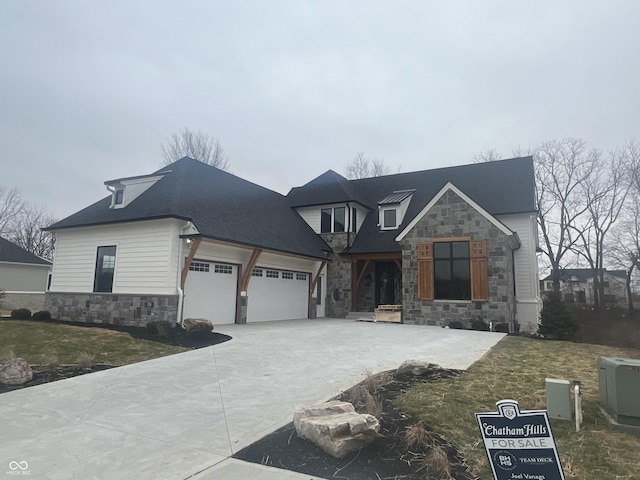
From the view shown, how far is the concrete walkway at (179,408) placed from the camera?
11.7 ft

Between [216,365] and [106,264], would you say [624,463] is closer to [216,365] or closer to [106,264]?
[216,365]

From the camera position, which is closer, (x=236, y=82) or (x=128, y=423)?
(x=128, y=423)

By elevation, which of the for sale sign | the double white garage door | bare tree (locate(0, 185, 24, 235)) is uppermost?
bare tree (locate(0, 185, 24, 235))

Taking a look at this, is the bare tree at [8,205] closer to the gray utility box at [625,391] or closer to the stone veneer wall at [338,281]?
the stone veneer wall at [338,281]

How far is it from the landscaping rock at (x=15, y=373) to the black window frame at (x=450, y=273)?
46.1 feet

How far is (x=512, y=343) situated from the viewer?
11.4m

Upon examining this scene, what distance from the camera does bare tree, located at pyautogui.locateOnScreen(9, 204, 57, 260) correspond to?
42188mm

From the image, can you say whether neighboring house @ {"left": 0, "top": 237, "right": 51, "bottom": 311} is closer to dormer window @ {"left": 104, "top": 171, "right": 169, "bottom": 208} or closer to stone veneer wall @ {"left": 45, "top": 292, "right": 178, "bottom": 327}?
stone veneer wall @ {"left": 45, "top": 292, "right": 178, "bottom": 327}

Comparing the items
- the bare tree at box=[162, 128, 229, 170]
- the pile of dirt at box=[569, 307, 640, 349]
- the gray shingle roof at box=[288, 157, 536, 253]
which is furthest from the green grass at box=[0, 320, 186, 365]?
the bare tree at box=[162, 128, 229, 170]

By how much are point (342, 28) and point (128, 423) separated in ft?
31.6

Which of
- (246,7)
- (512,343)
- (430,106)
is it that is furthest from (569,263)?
(246,7)

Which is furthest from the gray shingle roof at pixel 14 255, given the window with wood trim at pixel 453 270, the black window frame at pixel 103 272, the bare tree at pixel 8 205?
the window with wood trim at pixel 453 270

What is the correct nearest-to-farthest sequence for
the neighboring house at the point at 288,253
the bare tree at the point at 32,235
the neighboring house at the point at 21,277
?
the neighboring house at the point at 288,253, the neighboring house at the point at 21,277, the bare tree at the point at 32,235

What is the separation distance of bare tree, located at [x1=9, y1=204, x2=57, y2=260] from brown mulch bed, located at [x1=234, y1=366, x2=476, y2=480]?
47.4 metres
